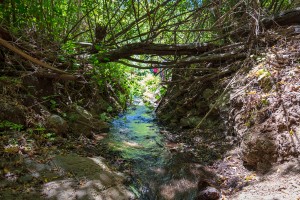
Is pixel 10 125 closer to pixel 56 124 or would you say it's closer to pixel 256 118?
pixel 56 124

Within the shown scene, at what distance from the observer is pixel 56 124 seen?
15.8 ft

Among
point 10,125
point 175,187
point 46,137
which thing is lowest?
point 175,187

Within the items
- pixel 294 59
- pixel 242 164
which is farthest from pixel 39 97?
pixel 294 59

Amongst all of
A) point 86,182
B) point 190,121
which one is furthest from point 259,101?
point 86,182

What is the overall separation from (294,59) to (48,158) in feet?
14.0

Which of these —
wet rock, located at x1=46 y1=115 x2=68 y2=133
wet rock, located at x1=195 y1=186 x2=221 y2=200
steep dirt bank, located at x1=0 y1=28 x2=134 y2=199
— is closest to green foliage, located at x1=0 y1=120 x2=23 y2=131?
steep dirt bank, located at x1=0 y1=28 x2=134 y2=199

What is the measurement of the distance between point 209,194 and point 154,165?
1.28 m

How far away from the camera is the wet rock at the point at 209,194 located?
11.0 feet

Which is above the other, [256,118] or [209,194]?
[256,118]

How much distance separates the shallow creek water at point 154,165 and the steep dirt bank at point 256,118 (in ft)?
1.65

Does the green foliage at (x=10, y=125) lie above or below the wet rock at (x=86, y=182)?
above

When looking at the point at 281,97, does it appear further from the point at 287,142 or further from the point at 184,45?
the point at 184,45

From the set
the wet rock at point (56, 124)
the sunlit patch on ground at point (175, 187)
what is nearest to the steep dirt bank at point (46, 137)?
the wet rock at point (56, 124)

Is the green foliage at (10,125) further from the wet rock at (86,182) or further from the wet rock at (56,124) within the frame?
the wet rock at (86,182)
